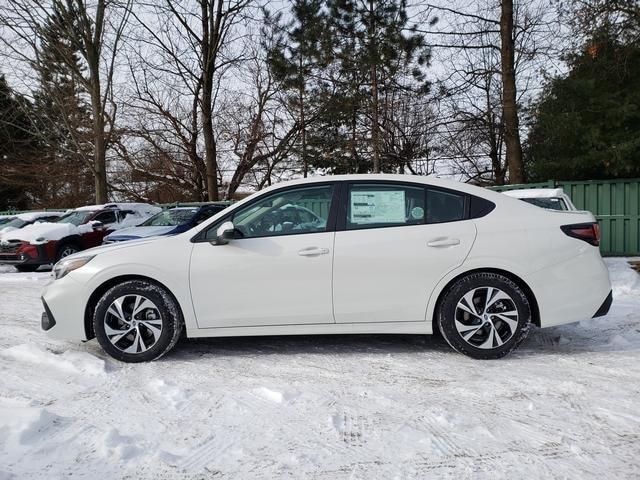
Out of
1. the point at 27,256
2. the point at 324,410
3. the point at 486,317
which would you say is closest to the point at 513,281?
the point at 486,317

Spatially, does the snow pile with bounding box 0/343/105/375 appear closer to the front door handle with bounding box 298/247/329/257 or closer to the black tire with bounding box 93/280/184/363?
the black tire with bounding box 93/280/184/363

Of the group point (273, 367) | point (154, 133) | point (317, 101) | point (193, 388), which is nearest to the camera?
point (193, 388)

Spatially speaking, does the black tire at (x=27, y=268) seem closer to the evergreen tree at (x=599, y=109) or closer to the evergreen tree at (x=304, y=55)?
the evergreen tree at (x=304, y=55)

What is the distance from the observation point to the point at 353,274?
4.22 m

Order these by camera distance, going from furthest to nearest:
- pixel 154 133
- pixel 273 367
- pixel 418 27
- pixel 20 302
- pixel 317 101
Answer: pixel 154 133 < pixel 317 101 < pixel 418 27 < pixel 20 302 < pixel 273 367

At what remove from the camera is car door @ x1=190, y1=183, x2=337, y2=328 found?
13.9ft

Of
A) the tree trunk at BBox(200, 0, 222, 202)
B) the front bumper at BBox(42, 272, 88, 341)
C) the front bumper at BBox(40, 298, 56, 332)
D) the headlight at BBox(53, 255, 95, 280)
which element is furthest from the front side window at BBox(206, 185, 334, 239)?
the tree trunk at BBox(200, 0, 222, 202)

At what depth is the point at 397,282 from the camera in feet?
13.8

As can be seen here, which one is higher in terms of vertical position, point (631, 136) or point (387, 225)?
point (631, 136)

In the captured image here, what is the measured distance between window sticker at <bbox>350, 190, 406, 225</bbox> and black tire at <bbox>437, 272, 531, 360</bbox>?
776 mm

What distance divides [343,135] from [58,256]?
12315 mm

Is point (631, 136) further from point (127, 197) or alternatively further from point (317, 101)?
point (127, 197)

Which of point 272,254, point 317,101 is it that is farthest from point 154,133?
point 272,254

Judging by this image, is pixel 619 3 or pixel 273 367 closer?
pixel 273 367
